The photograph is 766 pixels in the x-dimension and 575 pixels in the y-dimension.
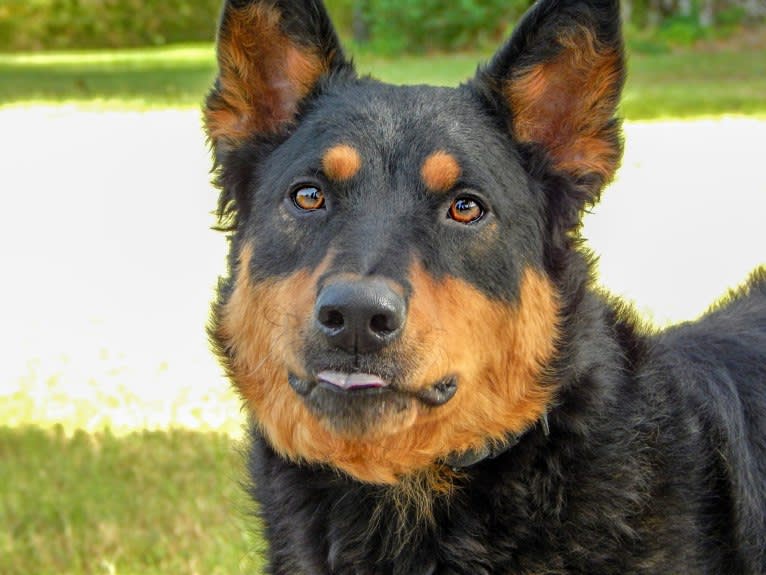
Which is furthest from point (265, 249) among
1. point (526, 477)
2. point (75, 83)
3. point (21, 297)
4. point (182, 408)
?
point (75, 83)

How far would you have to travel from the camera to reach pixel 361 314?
3.69 m

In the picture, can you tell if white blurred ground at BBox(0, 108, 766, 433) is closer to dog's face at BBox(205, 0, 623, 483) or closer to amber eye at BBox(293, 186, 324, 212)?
dog's face at BBox(205, 0, 623, 483)

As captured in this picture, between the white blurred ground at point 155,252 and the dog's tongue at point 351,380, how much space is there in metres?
1.61

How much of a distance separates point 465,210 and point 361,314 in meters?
0.73

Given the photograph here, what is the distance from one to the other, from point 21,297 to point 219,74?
23.4ft

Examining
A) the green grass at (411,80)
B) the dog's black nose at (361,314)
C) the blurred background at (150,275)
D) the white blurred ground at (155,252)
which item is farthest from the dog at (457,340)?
the green grass at (411,80)

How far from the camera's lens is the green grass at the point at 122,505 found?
229 inches

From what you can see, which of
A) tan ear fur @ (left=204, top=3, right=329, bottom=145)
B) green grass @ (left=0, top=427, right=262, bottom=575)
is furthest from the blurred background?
tan ear fur @ (left=204, top=3, right=329, bottom=145)

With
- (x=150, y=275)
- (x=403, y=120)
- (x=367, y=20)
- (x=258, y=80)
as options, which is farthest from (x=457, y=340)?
(x=367, y=20)

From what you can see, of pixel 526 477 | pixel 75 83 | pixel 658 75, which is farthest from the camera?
pixel 75 83

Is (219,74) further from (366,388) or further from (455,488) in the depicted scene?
(455,488)

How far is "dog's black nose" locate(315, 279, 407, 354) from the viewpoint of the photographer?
3684mm

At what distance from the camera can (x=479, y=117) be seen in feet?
14.6

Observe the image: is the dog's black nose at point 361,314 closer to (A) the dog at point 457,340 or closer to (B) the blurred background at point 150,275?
(A) the dog at point 457,340
